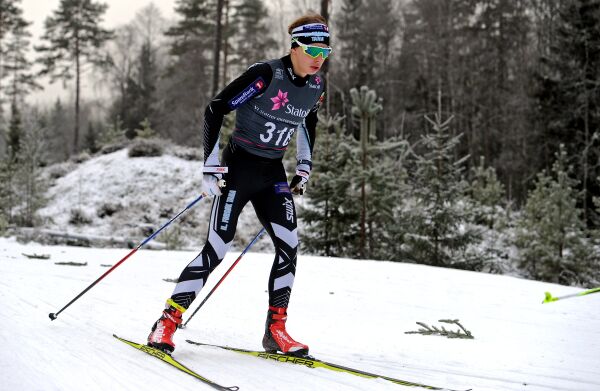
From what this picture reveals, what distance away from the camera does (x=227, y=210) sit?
3.53m

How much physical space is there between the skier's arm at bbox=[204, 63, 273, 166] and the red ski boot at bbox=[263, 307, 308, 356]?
1126 mm

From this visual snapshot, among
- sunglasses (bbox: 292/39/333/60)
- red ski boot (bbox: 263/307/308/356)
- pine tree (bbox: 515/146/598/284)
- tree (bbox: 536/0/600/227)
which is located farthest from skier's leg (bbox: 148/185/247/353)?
tree (bbox: 536/0/600/227)

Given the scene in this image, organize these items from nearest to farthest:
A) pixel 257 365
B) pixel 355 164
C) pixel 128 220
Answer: pixel 257 365 → pixel 355 164 → pixel 128 220

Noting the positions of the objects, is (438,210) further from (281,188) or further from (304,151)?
(281,188)

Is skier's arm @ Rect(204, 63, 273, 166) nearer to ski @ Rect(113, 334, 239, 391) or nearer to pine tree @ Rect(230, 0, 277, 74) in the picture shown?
ski @ Rect(113, 334, 239, 391)

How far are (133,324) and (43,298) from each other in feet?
3.94

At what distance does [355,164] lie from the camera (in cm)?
1031

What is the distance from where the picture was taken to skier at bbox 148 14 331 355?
11.2 feet

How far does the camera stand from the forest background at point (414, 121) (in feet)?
34.1

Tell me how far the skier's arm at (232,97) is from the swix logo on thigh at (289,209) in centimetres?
57

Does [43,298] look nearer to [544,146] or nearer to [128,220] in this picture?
[128,220]

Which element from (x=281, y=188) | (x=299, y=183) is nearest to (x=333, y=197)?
(x=299, y=183)

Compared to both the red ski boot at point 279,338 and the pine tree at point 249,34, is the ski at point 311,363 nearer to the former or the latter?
the red ski boot at point 279,338

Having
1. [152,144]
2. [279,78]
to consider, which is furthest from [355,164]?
[152,144]
